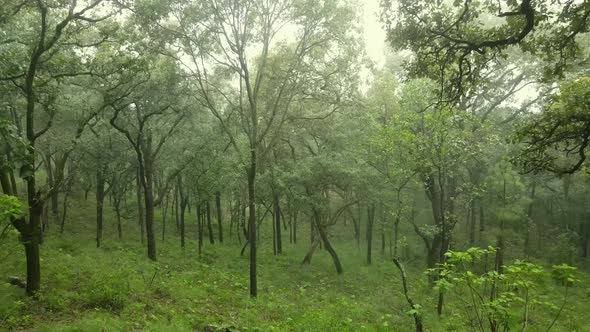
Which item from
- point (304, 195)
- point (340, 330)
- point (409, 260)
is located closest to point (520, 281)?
point (340, 330)

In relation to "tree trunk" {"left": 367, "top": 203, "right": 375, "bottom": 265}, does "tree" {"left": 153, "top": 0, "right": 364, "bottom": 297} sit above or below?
above

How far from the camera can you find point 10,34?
10430mm

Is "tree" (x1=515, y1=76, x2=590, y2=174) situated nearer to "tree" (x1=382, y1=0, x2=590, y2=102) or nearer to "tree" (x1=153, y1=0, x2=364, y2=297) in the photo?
"tree" (x1=382, y1=0, x2=590, y2=102)

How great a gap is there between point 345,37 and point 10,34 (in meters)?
11.8

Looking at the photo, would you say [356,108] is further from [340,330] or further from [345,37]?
[340,330]

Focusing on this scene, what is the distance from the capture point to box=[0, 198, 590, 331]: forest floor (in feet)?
34.6

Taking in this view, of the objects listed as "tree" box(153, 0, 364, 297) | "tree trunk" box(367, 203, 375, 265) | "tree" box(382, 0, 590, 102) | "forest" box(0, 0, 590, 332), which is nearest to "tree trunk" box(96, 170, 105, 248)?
"forest" box(0, 0, 590, 332)

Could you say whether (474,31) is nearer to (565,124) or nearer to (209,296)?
(565,124)

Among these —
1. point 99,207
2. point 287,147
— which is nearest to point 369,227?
point 287,147

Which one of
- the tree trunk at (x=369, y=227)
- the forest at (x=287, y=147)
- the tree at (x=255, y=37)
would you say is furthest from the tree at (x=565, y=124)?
the tree trunk at (x=369, y=227)

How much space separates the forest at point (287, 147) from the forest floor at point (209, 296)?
12 cm

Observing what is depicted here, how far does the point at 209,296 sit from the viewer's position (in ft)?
49.2

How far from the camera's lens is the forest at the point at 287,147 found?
8.12 m

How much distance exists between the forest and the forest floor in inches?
4.6
